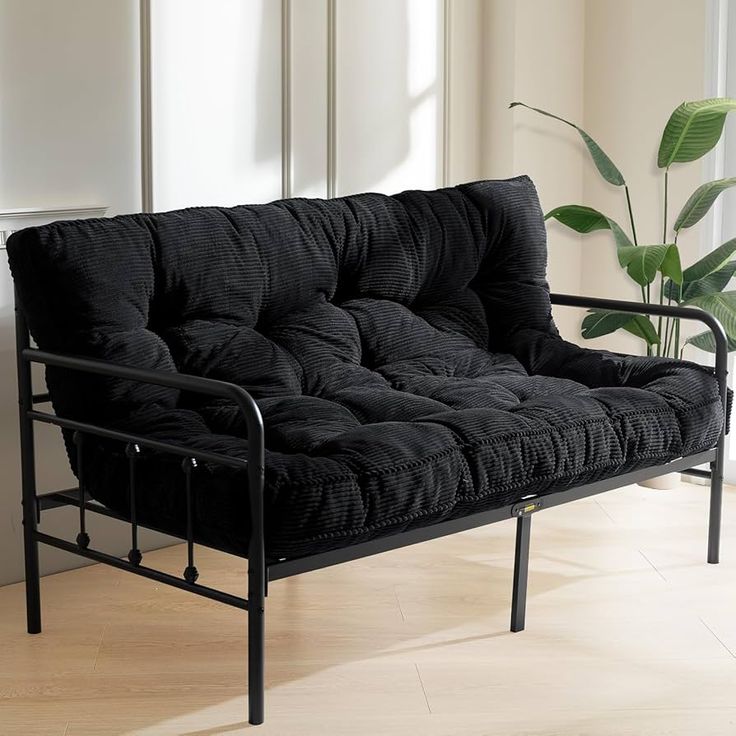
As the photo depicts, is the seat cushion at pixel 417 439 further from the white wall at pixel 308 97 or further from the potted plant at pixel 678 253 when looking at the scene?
the white wall at pixel 308 97

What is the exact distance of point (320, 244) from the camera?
2980mm

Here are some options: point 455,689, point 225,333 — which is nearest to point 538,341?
point 225,333

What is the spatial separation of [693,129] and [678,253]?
1.14ft

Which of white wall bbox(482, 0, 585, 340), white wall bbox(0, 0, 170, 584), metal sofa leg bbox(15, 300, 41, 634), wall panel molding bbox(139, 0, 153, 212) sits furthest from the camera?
white wall bbox(482, 0, 585, 340)

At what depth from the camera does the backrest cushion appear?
252 centimetres

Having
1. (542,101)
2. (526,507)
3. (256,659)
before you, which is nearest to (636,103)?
(542,101)

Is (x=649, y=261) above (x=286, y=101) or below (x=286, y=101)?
below

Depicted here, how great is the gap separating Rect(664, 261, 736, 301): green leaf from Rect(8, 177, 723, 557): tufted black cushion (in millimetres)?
475

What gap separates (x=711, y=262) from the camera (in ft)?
11.7

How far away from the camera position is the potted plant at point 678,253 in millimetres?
3436

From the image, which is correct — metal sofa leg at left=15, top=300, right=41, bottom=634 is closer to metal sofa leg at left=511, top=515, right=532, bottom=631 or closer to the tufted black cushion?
the tufted black cushion

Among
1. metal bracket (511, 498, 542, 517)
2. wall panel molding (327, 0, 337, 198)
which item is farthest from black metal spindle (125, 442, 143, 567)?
wall panel molding (327, 0, 337, 198)

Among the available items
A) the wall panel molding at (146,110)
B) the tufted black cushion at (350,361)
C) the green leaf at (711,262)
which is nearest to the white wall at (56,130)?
the wall panel molding at (146,110)

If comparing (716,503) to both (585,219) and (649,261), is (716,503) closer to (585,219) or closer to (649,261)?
(649,261)
